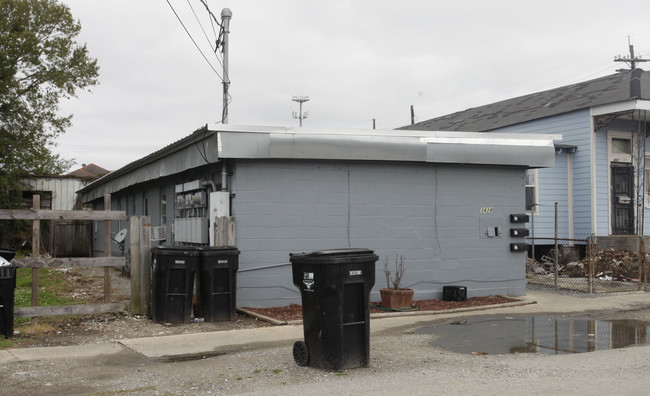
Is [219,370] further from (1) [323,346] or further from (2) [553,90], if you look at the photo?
(2) [553,90]

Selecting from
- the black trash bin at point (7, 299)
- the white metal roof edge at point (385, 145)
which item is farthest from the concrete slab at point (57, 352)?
the white metal roof edge at point (385, 145)

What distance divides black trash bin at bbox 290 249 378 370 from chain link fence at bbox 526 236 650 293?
29.6 feet

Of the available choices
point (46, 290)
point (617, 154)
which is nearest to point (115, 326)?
point (46, 290)

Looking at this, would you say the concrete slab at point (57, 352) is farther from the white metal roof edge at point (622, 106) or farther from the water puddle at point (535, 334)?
the white metal roof edge at point (622, 106)

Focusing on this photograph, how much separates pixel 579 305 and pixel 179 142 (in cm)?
865

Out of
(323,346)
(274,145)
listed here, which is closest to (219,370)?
(323,346)

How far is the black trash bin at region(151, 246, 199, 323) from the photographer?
10.1m

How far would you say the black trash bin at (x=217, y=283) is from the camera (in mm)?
10273

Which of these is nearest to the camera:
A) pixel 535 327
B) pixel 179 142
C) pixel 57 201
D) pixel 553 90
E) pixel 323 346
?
pixel 323 346

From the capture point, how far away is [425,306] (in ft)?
39.5

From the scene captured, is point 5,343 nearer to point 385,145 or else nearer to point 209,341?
point 209,341

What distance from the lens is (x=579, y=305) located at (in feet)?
40.6

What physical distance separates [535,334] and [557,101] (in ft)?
44.8

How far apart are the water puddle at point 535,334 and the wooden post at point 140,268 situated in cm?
457
